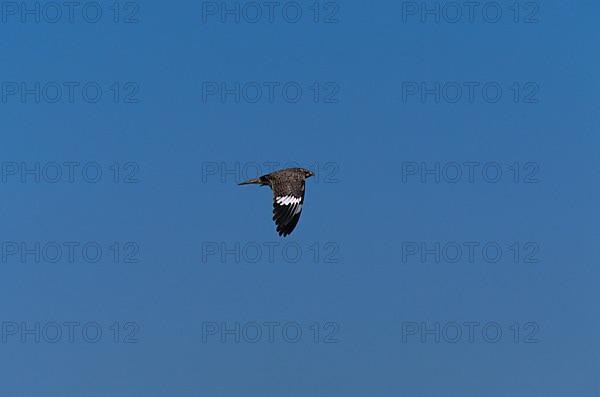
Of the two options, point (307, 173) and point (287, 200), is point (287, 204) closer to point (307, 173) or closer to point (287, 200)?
point (287, 200)

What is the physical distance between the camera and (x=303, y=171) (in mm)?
50750

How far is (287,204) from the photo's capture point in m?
47.3

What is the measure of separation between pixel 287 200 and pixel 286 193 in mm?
651

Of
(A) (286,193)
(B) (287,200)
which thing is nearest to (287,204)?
(B) (287,200)

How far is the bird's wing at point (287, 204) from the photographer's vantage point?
45531mm

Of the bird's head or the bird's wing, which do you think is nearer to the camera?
the bird's wing

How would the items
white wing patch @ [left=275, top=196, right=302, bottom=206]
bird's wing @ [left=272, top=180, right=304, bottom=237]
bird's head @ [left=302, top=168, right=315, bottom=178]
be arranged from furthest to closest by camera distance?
bird's head @ [left=302, top=168, right=315, bottom=178]
white wing patch @ [left=275, top=196, right=302, bottom=206]
bird's wing @ [left=272, top=180, right=304, bottom=237]

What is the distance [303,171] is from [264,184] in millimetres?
1664

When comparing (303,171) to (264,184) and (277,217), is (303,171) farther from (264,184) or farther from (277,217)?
(277,217)

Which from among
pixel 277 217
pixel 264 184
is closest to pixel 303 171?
pixel 264 184

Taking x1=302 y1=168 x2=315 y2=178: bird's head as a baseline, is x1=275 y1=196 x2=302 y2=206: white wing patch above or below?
below

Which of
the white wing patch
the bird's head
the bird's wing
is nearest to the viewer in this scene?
the bird's wing

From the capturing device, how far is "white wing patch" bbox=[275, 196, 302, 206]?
47469mm

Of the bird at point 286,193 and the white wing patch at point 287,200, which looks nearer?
the bird at point 286,193
